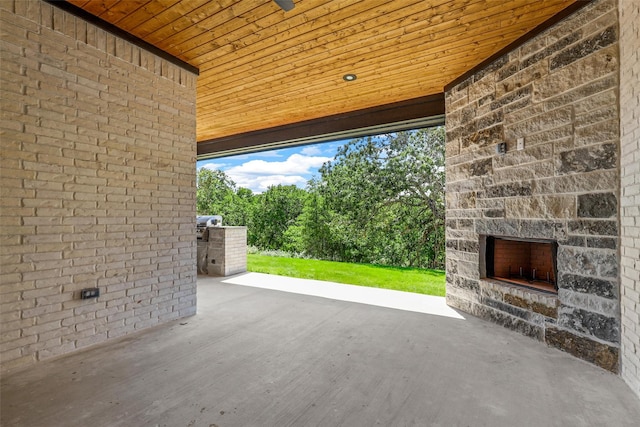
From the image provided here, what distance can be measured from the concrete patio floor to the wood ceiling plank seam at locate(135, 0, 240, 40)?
294cm

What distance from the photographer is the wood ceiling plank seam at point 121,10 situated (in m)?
2.39

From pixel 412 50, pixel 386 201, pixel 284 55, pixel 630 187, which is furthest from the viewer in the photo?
pixel 386 201

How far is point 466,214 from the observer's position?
368cm

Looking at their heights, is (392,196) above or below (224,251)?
above

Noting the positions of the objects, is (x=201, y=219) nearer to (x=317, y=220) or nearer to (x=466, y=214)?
(x=466, y=214)

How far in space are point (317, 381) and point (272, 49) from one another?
10.4 ft

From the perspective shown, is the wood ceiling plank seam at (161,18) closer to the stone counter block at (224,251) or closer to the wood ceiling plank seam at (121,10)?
the wood ceiling plank seam at (121,10)

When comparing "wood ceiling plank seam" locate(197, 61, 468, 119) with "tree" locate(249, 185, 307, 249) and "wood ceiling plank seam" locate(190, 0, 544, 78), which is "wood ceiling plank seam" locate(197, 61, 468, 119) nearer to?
"wood ceiling plank seam" locate(190, 0, 544, 78)

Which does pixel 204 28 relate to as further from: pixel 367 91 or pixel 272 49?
pixel 367 91

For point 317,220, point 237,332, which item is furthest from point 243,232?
point 317,220

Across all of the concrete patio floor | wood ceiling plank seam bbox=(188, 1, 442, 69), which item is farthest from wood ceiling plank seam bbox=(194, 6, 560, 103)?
the concrete patio floor

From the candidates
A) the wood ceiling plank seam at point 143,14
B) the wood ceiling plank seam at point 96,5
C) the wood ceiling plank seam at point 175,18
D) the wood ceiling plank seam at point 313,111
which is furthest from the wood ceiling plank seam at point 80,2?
the wood ceiling plank seam at point 313,111

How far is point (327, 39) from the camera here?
9.48ft

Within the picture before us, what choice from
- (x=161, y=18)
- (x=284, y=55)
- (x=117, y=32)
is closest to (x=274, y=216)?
(x=284, y=55)
